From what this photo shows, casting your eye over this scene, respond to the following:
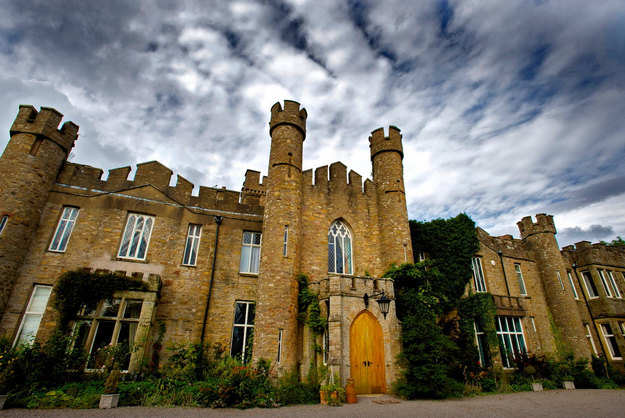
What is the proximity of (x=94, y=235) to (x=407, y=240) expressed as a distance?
14038mm

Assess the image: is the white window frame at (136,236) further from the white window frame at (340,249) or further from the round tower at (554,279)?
the round tower at (554,279)

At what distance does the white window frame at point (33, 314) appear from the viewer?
34.9ft

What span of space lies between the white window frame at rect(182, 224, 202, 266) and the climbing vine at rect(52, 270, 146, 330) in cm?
221

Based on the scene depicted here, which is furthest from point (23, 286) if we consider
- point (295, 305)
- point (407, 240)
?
point (407, 240)

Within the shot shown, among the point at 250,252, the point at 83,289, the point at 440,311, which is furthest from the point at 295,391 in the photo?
the point at 83,289

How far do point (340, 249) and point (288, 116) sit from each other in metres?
7.24

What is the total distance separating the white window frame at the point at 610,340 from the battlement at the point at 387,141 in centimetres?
1740

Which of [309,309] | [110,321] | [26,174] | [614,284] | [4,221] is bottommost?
[110,321]

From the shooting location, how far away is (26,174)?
12156 mm

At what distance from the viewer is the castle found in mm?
11141

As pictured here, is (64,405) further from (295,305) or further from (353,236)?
(353,236)

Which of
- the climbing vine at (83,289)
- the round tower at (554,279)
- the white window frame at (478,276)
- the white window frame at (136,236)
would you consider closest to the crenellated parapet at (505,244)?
the round tower at (554,279)

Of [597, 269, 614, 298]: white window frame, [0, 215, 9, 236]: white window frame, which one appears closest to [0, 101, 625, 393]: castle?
[0, 215, 9, 236]: white window frame

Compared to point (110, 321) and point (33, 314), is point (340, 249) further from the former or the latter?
point (33, 314)
